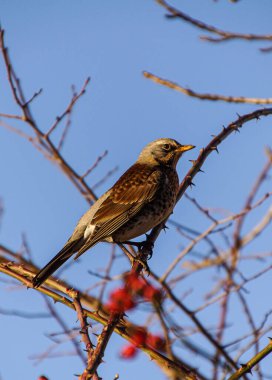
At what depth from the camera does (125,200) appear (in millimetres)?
6535

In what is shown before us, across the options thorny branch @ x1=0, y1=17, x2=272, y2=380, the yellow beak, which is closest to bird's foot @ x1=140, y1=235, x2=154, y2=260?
thorny branch @ x1=0, y1=17, x2=272, y2=380

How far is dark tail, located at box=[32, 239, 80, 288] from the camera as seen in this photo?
4812 mm

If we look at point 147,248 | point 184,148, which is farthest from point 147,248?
point 184,148

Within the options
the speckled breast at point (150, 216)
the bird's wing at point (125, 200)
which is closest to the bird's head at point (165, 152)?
the bird's wing at point (125, 200)

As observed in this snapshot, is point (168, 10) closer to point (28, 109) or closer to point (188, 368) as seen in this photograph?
point (188, 368)

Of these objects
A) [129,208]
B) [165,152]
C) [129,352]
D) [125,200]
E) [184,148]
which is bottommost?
[129,352]

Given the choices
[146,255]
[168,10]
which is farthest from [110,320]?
[146,255]

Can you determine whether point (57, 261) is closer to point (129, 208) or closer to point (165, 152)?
point (129, 208)

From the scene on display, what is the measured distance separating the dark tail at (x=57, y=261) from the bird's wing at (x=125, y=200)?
0.49 ft

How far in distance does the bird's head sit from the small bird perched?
0.01 metres

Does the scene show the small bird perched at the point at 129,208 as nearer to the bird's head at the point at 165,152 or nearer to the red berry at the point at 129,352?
the bird's head at the point at 165,152

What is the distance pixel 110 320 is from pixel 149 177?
3566mm

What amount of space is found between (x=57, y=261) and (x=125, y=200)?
1291 millimetres

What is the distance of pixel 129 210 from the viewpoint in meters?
6.43
